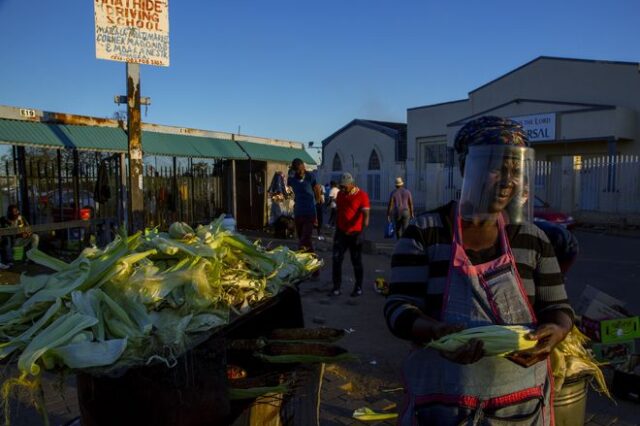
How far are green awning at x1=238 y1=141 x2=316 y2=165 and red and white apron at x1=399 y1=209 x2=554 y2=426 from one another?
1287 cm

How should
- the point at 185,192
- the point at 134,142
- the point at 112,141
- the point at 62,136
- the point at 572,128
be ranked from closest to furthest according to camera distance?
the point at 134,142, the point at 62,136, the point at 112,141, the point at 185,192, the point at 572,128

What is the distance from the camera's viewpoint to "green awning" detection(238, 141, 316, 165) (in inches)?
571

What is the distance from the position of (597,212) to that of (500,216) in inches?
698

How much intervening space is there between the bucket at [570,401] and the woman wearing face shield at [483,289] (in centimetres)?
128

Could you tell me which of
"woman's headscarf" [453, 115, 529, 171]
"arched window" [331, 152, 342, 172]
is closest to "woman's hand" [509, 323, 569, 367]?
"woman's headscarf" [453, 115, 529, 171]

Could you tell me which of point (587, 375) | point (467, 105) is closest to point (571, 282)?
point (587, 375)

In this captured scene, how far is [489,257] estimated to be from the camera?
1.78 m

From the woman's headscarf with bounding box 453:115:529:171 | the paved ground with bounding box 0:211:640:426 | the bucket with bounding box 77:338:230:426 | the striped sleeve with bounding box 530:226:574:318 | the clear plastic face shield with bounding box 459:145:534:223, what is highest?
the woman's headscarf with bounding box 453:115:529:171

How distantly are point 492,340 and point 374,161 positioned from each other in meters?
32.0

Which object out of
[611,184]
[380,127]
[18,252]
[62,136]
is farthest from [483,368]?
[380,127]

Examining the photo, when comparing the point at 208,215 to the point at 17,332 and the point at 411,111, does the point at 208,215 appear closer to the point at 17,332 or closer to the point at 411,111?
the point at 17,332

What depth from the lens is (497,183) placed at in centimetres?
173

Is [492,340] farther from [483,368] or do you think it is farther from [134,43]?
[134,43]

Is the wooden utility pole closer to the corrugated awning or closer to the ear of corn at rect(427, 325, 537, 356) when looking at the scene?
the corrugated awning
